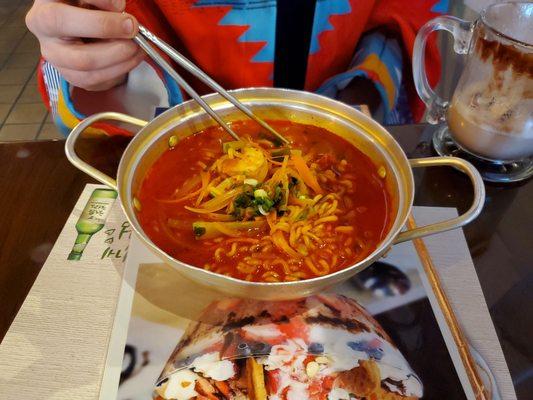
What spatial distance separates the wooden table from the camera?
940mm

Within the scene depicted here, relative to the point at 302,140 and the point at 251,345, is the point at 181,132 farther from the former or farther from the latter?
the point at 251,345

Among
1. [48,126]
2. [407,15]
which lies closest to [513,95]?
[407,15]

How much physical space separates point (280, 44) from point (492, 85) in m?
0.73

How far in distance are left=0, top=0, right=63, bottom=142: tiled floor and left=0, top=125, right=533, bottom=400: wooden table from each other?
171 centimetres

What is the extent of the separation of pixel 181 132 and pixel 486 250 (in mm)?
816

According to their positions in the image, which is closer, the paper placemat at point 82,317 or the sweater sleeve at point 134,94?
the paper placemat at point 82,317

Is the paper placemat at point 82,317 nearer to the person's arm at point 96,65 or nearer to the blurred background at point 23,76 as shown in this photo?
the person's arm at point 96,65

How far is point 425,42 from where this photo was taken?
1.33 metres

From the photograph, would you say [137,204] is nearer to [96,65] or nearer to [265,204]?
[265,204]

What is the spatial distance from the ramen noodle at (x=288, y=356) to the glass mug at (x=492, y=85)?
2.15 ft

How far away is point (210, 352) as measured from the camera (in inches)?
33.6

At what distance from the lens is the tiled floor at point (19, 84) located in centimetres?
318

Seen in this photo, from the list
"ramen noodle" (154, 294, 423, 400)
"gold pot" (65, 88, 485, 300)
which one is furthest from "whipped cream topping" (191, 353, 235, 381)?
"gold pot" (65, 88, 485, 300)

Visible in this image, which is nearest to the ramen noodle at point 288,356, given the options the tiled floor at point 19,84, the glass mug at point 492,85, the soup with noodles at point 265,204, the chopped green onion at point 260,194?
the soup with noodles at point 265,204
